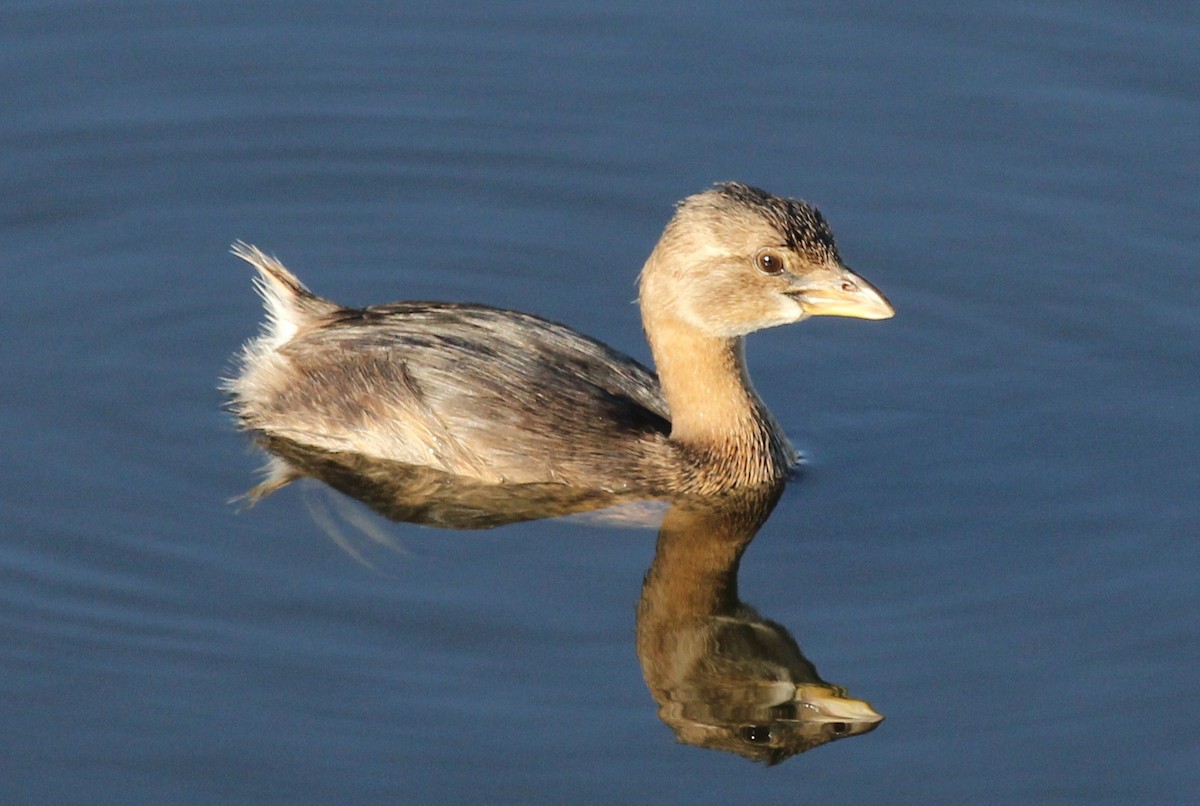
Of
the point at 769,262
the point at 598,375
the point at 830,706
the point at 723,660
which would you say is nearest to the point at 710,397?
the point at 598,375

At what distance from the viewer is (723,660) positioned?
7.87m

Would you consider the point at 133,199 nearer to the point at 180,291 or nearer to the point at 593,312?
the point at 180,291

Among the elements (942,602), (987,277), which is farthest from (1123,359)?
(942,602)

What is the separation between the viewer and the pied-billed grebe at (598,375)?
28.1 ft

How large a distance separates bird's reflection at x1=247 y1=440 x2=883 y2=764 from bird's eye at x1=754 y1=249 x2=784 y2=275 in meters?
0.87

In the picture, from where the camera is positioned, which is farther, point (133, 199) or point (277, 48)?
point (277, 48)

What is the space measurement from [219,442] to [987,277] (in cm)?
346

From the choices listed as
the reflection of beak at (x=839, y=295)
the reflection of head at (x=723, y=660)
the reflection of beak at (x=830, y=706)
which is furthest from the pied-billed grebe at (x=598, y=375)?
the reflection of beak at (x=830, y=706)

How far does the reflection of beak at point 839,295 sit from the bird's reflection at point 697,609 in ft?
2.51

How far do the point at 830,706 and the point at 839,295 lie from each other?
1.77 meters

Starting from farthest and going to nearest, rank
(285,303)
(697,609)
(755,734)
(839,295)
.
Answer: (285,303), (839,295), (697,609), (755,734)

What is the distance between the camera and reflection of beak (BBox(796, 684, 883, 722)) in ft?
24.0

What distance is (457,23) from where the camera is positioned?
11.7 meters

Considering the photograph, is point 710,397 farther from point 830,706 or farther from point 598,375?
point 830,706
